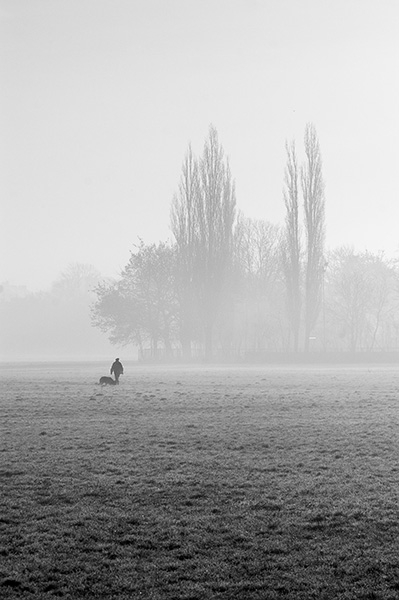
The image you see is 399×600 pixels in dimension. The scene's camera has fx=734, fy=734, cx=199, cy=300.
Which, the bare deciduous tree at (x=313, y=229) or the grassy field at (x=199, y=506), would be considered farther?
A: the bare deciduous tree at (x=313, y=229)

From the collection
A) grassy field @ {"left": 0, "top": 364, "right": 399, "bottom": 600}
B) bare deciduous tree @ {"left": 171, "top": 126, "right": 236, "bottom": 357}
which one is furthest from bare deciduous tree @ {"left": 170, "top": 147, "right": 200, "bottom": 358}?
grassy field @ {"left": 0, "top": 364, "right": 399, "bottom": 600}

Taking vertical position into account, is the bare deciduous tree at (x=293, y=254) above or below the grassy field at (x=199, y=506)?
above

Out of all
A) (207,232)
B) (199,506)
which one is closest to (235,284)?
(207,232)

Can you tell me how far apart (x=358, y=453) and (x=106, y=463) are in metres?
5.07

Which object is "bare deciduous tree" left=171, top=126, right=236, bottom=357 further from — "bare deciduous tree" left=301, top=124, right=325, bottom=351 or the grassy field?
the grassy field

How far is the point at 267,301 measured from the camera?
79.6 meters

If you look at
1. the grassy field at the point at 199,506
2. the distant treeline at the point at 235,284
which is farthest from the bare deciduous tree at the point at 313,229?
the grassy field at the point at 199,506

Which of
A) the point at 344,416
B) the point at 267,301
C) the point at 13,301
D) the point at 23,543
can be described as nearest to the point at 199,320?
the point at 267,301

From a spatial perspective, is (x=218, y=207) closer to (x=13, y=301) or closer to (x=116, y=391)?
(x=116, y=391)

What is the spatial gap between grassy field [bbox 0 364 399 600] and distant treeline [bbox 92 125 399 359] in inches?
2068

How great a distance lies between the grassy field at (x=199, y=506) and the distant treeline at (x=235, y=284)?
172ft

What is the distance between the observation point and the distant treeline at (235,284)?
73.0 m

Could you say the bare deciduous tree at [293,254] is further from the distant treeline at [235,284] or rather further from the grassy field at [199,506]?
the grassy field at [199,506]

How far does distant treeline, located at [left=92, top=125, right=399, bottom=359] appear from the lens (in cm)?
7300
